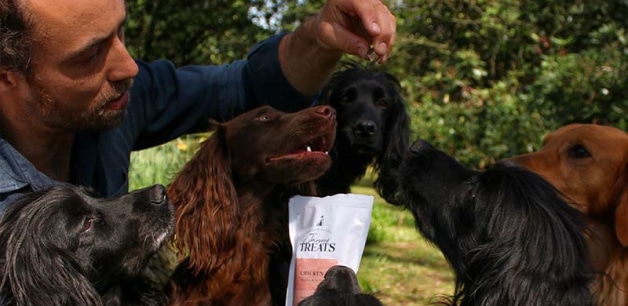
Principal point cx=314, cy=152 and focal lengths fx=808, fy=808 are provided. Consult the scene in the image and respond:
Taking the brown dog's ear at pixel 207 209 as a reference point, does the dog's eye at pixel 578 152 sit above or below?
above

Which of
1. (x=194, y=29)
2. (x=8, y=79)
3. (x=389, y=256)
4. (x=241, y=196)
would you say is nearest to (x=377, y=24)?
(x=241, y=196)

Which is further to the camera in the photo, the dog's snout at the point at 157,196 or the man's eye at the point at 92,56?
the man's eye at the point at 92,56

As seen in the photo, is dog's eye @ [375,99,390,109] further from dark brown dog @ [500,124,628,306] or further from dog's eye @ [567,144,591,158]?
dog's eye @ [567,144,591,158]

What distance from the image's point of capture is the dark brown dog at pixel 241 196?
3.53 m

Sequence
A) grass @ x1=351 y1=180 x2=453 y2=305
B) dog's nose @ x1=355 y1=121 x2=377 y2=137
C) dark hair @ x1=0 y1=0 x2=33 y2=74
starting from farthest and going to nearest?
grass @ x1=351 y1=180 x2=453 y2=305, dog's nose @ x1=355 y1=121 x2=377 y2=137, dark hair @ x1=0 y1=0 x2=33 y2=74

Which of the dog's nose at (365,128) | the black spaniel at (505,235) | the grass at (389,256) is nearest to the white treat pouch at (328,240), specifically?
the black spaniel at (505,235)

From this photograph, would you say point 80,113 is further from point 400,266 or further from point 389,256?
point 389,256

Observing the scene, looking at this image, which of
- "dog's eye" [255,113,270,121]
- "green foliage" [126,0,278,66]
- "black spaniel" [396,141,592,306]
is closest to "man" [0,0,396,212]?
"dog's eye" [255,113,270,121]

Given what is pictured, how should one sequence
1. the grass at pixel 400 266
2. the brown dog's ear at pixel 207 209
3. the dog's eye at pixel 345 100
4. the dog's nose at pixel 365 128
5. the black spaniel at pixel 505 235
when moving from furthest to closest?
the grass at pixel 400 266
the dog's eye at pixel 345 100
the dog's nose at pixel 365 128
the brown dog's ear at pixel 207 209
the black spaniel at pixel 505 235

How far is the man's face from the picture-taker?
327 cm

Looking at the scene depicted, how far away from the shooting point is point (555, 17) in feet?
32.2

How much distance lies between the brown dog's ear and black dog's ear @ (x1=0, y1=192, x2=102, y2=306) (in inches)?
27.1

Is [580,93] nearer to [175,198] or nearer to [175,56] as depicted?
[175,198]

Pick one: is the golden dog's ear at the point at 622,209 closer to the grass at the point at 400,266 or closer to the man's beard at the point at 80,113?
the grass at the point at 400,266
